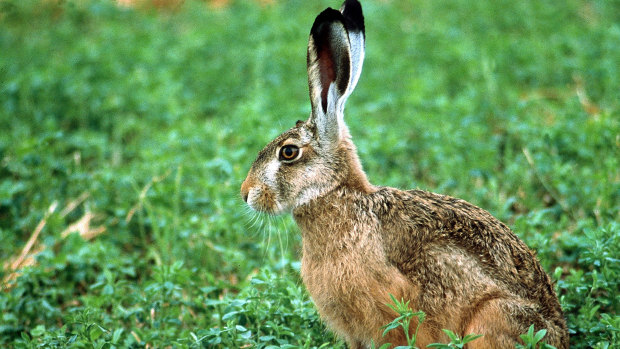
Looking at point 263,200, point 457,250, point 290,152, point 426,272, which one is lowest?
point 426,272

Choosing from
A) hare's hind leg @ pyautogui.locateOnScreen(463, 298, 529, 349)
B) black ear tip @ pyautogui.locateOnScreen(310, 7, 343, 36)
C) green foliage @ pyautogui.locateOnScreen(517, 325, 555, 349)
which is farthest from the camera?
black ear tip @ pyautogui.locateOnScreen(310, 7, 343, 36)

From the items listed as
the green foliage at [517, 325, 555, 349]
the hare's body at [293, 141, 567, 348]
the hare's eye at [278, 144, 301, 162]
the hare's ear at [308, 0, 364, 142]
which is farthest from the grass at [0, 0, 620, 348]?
the hare's ear at [308, 0, 364, 142]

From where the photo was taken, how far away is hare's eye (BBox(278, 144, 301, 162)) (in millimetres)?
4312

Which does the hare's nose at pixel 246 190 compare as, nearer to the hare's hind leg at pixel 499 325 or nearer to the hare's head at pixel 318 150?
the hare's head at pixel 318 150

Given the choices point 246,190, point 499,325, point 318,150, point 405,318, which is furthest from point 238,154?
point 499,325

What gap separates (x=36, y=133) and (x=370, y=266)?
14.3 ft

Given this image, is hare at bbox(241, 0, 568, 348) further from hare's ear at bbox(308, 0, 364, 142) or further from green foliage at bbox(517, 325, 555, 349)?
green foliage at bbox(517, 325, 555, 349)

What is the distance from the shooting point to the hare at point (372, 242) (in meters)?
3.84

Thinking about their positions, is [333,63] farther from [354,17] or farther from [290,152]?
[290,152]

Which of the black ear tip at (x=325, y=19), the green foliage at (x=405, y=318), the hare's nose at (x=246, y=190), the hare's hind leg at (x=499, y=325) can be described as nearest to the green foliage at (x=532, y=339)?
the hare's hind leg at (x=499, y=325)

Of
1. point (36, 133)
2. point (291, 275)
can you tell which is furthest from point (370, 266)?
point (36, 133)

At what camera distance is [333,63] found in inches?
166

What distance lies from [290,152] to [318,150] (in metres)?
0.17

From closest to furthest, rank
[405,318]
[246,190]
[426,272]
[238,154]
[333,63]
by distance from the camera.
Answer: [405,318] → [426,272] → [333,63] → [246,190] → [238,154]
